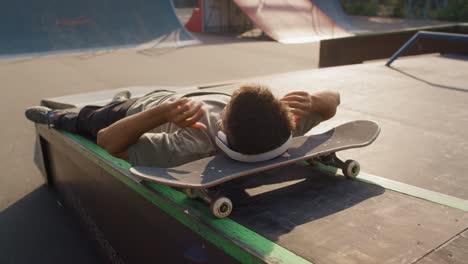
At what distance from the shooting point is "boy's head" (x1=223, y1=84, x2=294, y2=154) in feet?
5.68

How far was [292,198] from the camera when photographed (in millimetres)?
1922

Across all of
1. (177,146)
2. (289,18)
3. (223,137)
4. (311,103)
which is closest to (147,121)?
(177,146)

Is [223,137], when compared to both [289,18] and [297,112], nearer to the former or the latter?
[297,112]

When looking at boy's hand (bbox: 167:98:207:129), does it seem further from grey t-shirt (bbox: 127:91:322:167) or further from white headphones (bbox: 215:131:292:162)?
white headphones (bbox: 215:131:292:162)

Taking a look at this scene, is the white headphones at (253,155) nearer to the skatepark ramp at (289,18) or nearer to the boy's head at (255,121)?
the boy's head at (255,121)

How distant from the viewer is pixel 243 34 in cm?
1803

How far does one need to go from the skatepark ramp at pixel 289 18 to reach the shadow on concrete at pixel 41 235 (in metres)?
11.9

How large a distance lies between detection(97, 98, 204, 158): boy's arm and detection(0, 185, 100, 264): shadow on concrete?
3.91ft

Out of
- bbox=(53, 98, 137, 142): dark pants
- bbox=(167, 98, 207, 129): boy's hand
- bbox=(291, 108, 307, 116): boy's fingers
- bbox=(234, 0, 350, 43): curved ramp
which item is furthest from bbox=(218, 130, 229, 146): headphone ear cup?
bbox=(234, 0, 350, 43): curved ramp

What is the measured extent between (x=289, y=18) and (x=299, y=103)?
46.9 ft

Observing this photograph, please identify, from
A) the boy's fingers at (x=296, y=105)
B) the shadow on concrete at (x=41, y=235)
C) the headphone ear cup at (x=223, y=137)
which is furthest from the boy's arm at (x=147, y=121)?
the shadow on concrete at (x=41, y=235)

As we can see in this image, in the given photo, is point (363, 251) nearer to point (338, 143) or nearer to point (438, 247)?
point (438, 247)

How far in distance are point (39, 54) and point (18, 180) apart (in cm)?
882

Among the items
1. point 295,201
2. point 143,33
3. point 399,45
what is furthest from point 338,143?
point 143,33
